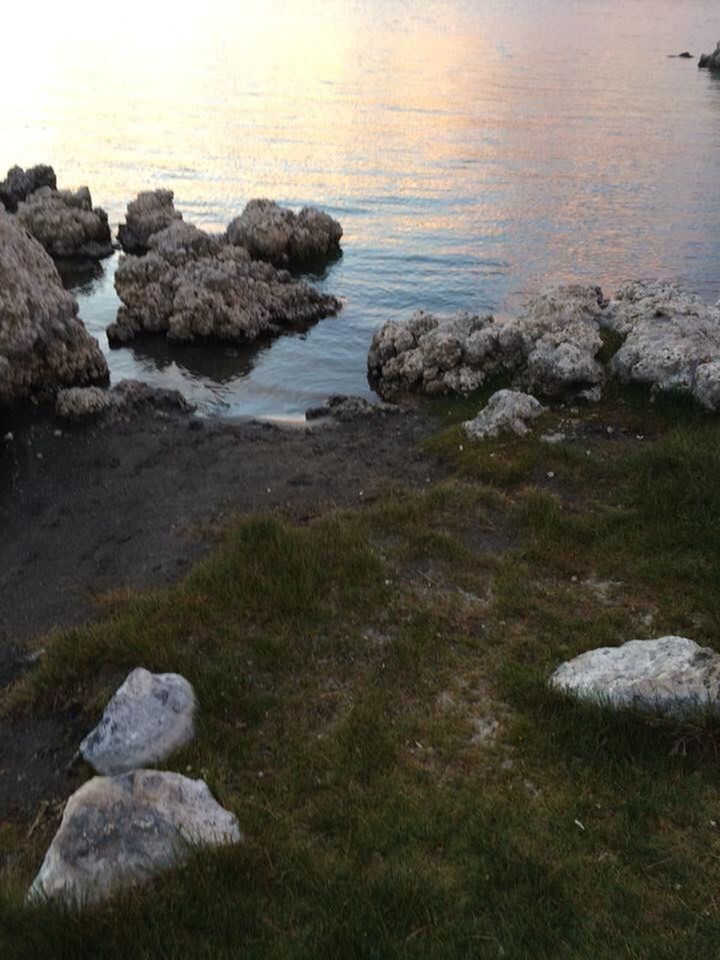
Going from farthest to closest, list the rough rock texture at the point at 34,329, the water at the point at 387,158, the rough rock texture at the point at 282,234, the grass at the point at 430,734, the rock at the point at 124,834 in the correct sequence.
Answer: the rough rock texture at the point at 282,234
the water at the point at 387,158
the rough rock texture at the point at 34,329
the rock at the point at 124,834
the grass at the point at 430,734

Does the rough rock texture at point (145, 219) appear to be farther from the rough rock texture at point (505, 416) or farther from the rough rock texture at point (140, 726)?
the rough rock texture at point (140, 726)

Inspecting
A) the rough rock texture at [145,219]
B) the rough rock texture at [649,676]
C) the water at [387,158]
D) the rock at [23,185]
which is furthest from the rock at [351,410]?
the rock at [23,185]

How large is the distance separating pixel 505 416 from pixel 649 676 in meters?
7.90

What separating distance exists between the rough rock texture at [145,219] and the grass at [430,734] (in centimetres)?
2503

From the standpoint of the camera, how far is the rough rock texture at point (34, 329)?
707 inches

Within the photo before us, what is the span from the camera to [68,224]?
33406mm

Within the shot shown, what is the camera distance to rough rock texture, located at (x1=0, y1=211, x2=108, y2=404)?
18.0 meters

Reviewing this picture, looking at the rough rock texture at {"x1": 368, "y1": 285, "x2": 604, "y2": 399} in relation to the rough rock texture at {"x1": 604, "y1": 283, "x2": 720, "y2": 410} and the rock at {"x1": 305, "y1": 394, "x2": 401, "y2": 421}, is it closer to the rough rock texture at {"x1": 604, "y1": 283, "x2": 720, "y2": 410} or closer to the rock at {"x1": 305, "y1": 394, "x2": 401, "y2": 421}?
the rough rock texture at {"x1": 604, "y1": 283, "x2": 720, "y2": 410}

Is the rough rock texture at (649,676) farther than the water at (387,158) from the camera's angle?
No

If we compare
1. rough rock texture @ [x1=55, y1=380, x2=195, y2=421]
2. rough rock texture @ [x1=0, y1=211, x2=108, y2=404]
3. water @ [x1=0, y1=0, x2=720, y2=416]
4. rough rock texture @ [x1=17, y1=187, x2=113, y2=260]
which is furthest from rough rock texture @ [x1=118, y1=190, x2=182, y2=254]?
rough rock texture @ [x1=55, y1=380, x2=195, y2=421]

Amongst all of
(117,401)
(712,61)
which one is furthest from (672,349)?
(712,61)

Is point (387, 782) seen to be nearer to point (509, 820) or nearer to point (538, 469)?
point (509, 820)

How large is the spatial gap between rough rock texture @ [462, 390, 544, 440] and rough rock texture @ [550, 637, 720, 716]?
688cm

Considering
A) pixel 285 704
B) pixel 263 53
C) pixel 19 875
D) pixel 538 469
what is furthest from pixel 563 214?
pixel 263 53
